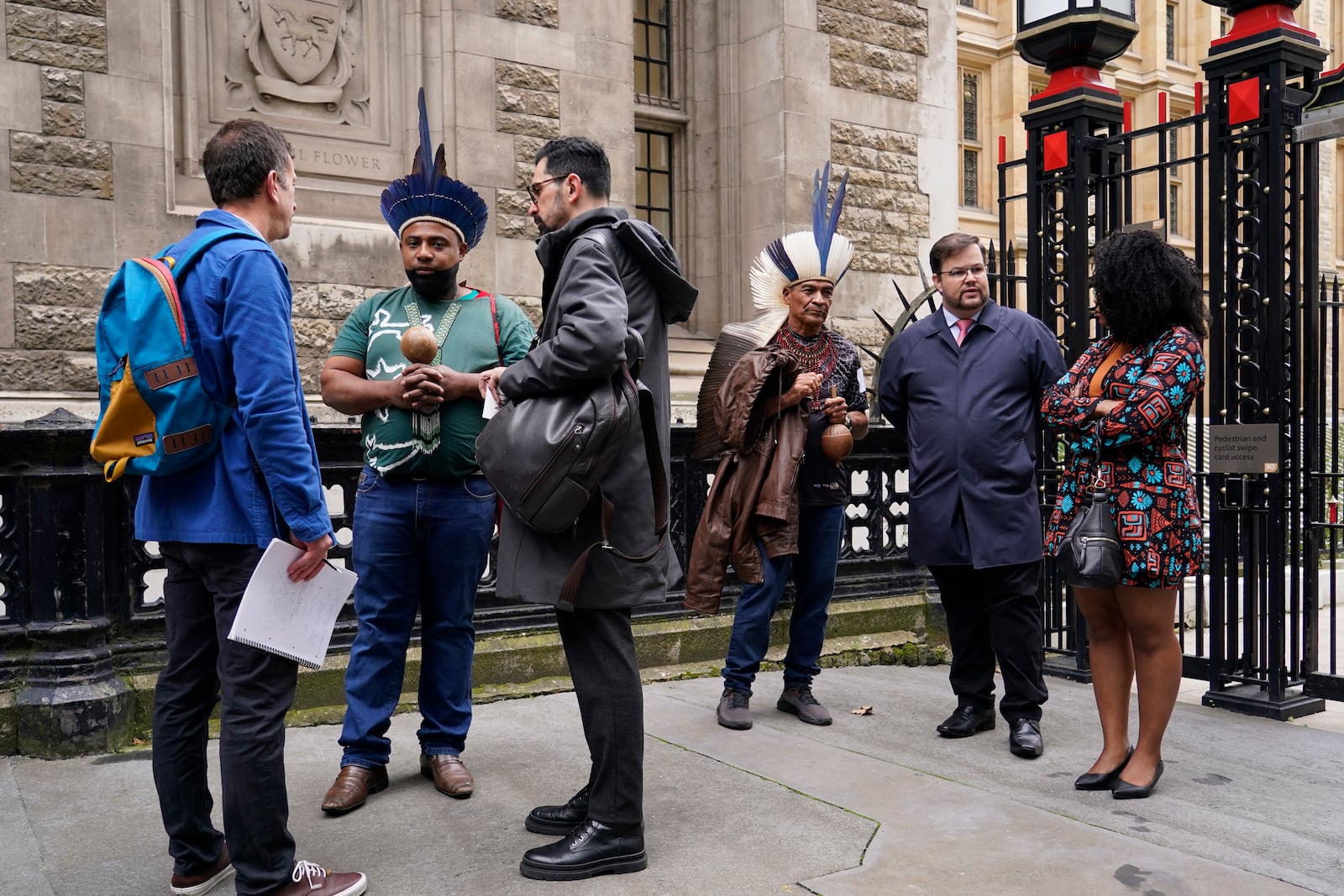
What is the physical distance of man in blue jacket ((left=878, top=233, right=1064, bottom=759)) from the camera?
5055 mm

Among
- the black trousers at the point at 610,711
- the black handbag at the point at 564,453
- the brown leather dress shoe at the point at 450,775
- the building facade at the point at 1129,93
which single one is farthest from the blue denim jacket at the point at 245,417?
the building facade at the point at 1129,93

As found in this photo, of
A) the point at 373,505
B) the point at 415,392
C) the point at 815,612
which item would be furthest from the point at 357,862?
the point at 815,612

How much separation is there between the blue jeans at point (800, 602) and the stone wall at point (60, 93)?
5.66 m

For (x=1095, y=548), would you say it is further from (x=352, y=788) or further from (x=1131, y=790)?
(x=352, y=788)

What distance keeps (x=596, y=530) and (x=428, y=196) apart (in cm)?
155

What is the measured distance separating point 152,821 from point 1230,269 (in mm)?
5409

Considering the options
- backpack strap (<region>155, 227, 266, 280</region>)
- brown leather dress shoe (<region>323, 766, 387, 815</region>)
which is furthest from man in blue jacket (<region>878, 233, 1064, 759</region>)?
backpack strap (<region>155, 227, 266, 280</region>)

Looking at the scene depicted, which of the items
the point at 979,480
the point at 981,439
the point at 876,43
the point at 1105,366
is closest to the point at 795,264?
the point at 981,439

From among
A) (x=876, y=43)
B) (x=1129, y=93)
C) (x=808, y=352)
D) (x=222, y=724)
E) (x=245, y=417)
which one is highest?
(x=1129, y=93)

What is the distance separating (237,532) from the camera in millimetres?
3180

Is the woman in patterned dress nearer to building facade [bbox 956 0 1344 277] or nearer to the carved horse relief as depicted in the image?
the carved horse relief

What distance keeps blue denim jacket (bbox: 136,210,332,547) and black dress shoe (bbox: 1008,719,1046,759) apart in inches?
123

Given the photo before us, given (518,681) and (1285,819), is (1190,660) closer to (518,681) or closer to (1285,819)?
(1285,819)

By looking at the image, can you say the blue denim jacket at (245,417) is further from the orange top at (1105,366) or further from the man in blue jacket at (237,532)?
the orange top at (1105,366)
